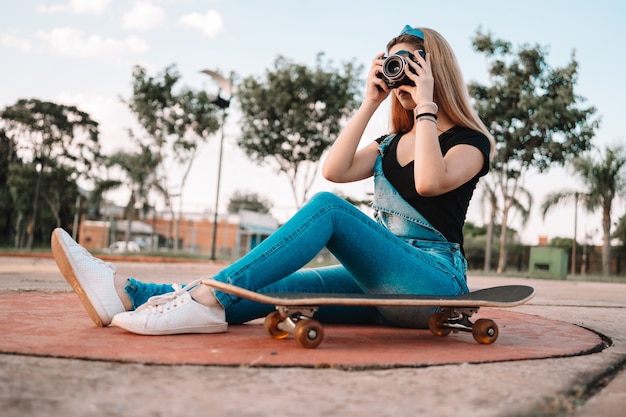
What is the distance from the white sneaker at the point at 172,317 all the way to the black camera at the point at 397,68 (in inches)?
44.9

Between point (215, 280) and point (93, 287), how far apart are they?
0.54 metres

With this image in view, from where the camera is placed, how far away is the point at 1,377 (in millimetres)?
1281

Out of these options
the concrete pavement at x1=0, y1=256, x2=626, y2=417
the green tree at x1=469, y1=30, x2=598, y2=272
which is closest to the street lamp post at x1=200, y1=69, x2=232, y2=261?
the green tree at x1=469, y1=30, x2=598, y2=272

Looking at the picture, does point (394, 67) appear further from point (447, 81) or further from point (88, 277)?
point (88, 277)

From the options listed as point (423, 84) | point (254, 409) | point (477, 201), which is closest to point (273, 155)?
point (477, 201)

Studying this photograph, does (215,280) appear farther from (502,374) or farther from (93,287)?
(502,374)

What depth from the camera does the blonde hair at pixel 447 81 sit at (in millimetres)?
2373

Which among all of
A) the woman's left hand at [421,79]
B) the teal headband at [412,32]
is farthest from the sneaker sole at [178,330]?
the teal headband at [412,32]

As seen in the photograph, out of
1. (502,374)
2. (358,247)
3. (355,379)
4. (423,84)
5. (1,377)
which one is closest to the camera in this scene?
(1,377)

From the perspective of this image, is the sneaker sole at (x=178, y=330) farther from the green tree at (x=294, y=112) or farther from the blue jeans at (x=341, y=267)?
the green tree at (x=294, y=112)

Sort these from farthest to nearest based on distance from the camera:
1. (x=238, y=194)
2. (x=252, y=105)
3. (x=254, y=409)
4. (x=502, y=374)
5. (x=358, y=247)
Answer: (x=238, y=194)
(x=252, y=105)
(x=358, y=247)
(x=502, y=374)
(x=254, y=409)

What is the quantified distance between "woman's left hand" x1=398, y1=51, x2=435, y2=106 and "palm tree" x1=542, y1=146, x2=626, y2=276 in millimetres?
18468

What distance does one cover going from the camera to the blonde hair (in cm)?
237

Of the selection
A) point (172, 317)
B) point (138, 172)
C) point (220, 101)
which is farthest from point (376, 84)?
point (138, 172)
